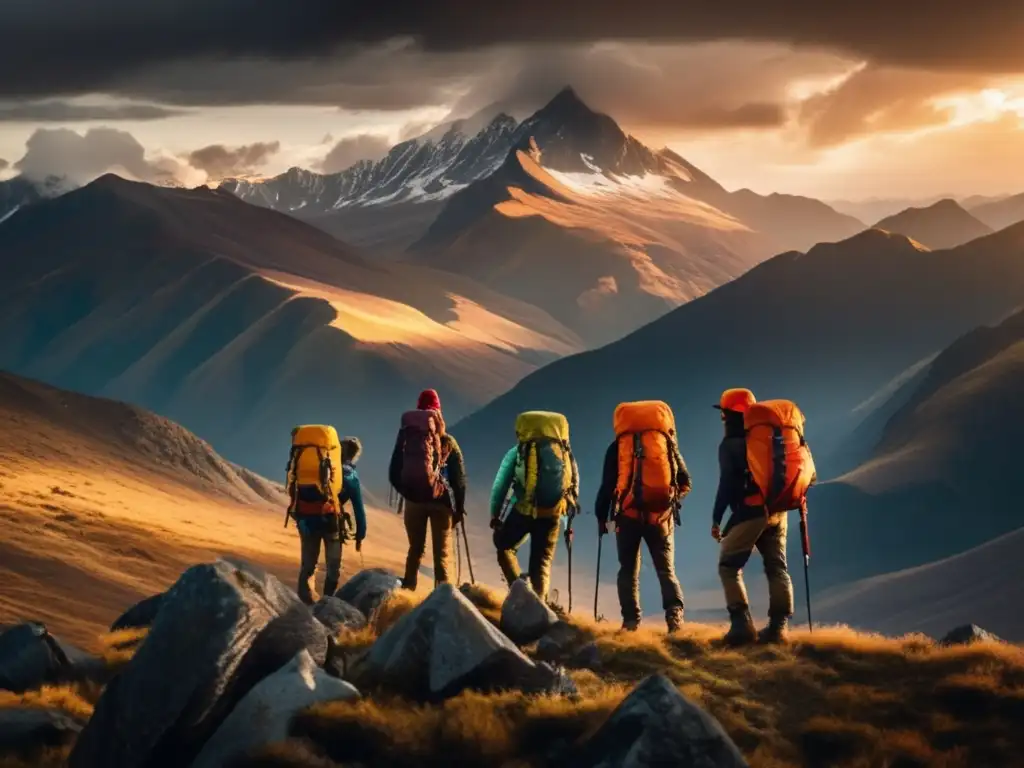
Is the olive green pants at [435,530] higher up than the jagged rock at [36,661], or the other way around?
the olive green pants at [435,530]

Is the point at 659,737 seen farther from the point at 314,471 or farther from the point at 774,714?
the point at 314,471

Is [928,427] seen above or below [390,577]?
above

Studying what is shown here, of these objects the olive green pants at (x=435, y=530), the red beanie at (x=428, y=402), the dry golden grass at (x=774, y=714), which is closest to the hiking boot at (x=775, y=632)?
the dry golden grass at (x=774, y=714)

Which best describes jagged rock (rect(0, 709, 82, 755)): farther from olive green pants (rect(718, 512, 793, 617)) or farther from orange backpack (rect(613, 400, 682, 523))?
olive green pants (rect(718, 512, 793, 617))

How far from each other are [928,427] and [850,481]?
15.6 m

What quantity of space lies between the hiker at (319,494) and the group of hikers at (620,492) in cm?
2

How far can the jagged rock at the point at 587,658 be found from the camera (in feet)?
55.0

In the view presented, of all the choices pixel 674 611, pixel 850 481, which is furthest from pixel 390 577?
pixel 850 481

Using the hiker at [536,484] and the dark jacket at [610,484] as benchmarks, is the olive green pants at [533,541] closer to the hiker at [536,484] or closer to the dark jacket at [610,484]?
the hiker at [536,484]

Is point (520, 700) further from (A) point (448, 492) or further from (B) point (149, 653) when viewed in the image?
(A) point (448, 492)

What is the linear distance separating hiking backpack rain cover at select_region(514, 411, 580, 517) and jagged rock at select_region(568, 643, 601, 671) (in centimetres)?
295

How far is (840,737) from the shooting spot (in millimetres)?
14047

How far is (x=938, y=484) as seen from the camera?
166 metres

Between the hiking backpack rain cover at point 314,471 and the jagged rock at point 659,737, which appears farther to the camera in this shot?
the hiking backpack rain cover at point 314,471
